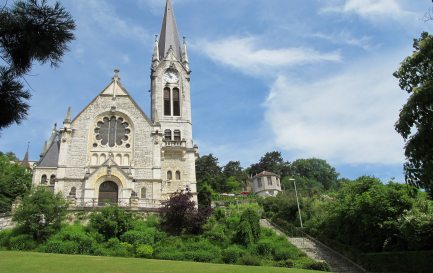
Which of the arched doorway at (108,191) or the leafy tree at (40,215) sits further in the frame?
the arched doorway at (108,191)

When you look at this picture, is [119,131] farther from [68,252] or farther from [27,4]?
[27,4]

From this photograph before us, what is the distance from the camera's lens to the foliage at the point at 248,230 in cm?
2938

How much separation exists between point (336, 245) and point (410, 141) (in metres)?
19.0

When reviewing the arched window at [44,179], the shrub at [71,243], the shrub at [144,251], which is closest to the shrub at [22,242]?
the shrub at [71,243]

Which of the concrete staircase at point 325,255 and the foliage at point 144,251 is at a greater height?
the foliage at point 144,251

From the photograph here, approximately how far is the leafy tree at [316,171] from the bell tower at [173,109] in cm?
6071

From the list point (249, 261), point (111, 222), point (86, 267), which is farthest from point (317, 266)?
point (111, 222)

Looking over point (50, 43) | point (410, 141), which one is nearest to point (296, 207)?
point (410, 141)

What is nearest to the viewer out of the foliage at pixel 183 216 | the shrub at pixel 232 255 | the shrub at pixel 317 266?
the shrub at pixel 317 266

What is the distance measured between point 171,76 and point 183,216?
25.9 metres

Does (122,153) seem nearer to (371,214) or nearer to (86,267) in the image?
(86,267)

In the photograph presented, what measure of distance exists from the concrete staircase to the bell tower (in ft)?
49.6

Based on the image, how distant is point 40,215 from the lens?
2819 cm

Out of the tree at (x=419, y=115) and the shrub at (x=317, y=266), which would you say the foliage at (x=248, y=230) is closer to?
the shrub at (x=317, y=266)
